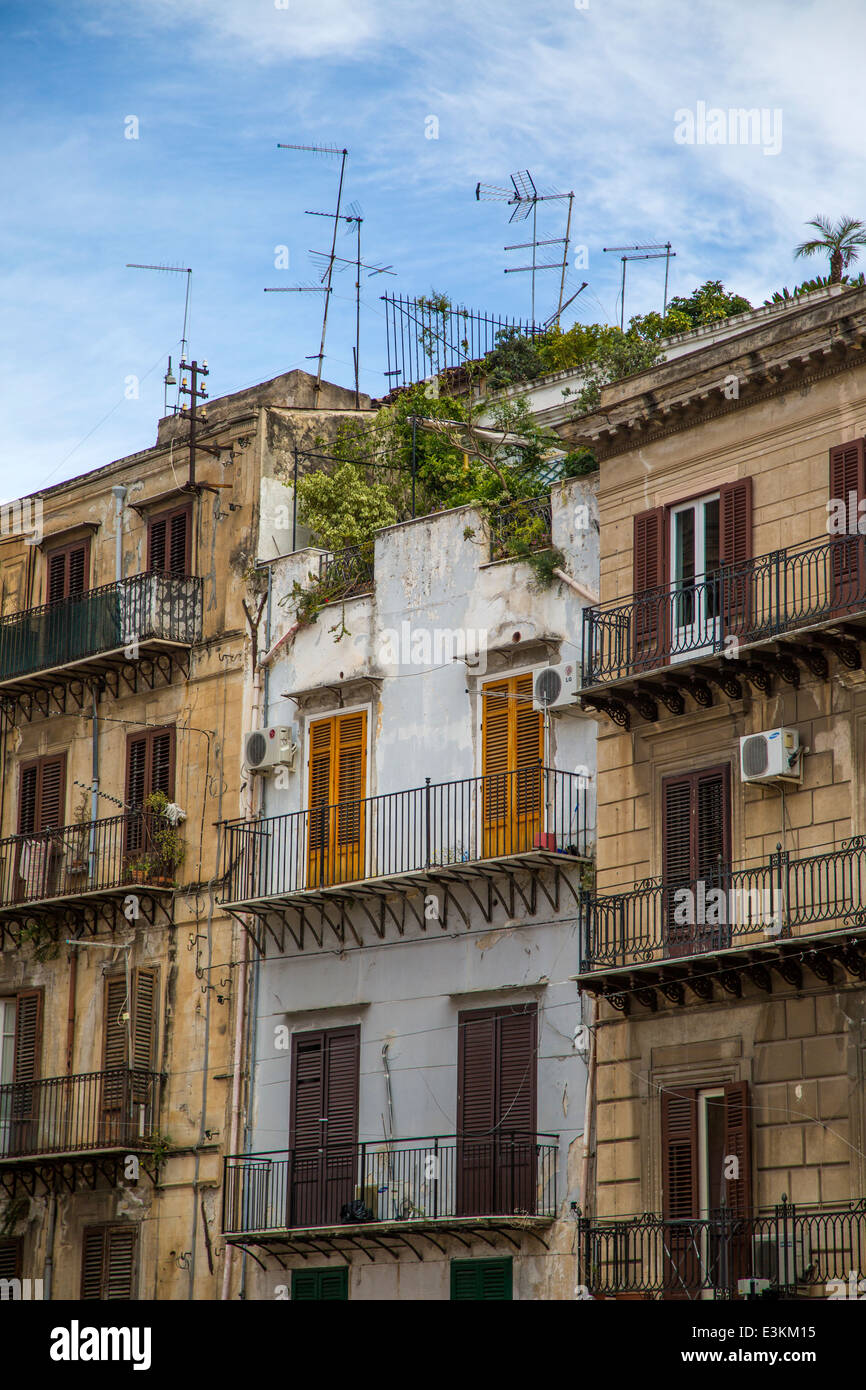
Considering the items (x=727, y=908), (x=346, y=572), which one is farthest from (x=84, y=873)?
(x=727, y=908)

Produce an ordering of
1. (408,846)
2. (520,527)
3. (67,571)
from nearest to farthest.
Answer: (408,846), (520,527), (67,571)

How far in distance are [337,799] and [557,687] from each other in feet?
13.4

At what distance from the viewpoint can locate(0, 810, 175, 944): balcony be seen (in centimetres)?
3300

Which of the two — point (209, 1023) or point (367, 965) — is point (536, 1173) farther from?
point (209, 1023)

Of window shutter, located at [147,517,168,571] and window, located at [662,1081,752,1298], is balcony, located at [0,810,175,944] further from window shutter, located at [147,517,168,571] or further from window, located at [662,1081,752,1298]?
window, located at [662,1081,752,1298]

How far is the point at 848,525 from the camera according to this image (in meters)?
25.4

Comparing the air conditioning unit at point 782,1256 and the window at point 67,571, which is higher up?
the window at point 67,571

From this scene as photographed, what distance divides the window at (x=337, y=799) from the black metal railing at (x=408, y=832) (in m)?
0.02

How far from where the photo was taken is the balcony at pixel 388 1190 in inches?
1071

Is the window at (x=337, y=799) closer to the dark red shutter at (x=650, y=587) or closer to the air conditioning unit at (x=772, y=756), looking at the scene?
the dark red shutter at (x=650, y=587)

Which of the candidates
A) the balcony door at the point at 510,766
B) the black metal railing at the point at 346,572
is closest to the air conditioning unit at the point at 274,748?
the black metal railing at the point at 346,572

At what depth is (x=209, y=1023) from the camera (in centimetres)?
3172

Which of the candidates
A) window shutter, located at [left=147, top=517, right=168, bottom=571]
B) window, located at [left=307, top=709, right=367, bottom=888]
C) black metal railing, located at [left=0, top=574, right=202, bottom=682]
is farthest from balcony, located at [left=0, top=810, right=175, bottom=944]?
window shutter, located at [left=147, top=517, right=168, bottom=571]

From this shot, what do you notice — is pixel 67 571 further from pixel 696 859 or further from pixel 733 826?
pixel 733 826
